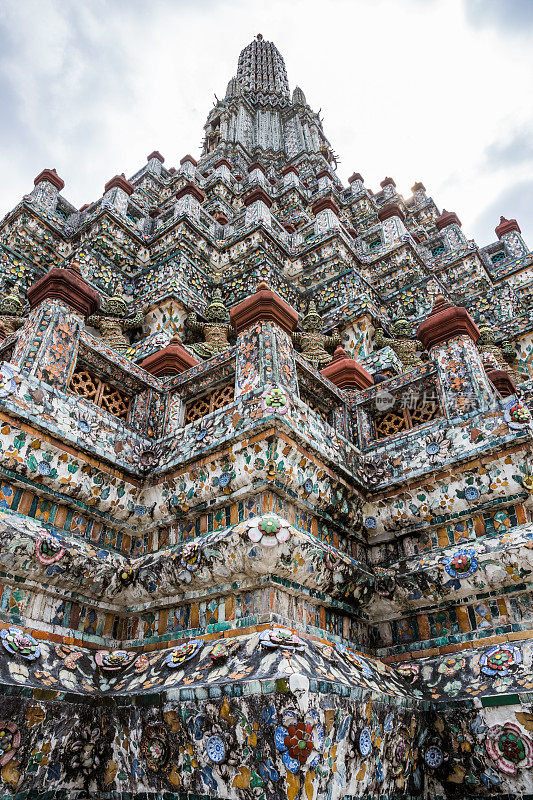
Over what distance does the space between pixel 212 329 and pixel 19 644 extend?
268 inches

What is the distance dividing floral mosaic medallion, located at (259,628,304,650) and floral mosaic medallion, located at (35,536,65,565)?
1581mm

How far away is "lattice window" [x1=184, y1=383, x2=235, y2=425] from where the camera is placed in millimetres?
5184

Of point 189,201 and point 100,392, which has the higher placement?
point 189,201

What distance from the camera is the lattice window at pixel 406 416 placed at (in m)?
5.43

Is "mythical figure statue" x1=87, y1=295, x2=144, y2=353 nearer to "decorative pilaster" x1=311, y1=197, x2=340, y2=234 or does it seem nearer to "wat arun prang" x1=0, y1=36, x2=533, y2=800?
"wat arun prang" x1=0, y1=36, x2=533, y2=800

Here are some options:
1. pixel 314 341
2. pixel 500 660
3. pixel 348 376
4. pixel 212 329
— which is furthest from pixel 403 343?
pixel 500 660

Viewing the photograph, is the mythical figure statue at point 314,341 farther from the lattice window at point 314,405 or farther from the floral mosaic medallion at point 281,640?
the floral mosaic medallion at point 281,640

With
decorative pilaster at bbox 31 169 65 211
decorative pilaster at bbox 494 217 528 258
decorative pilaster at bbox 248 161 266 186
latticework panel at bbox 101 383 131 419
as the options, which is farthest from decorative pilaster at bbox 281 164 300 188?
latticework panel at bbox 101 383 131 419

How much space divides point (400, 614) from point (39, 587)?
2.84m

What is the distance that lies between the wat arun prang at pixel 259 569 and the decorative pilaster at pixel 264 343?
0.02 meters

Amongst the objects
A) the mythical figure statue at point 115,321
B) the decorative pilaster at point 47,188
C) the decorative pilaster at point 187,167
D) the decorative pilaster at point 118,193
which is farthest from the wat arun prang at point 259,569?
the decorative pilaster at point 187,167

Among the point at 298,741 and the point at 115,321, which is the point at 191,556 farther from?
the point at 115,321

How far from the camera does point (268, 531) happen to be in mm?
3793

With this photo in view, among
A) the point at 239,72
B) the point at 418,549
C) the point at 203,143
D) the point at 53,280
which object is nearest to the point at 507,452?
the point at 418,549
